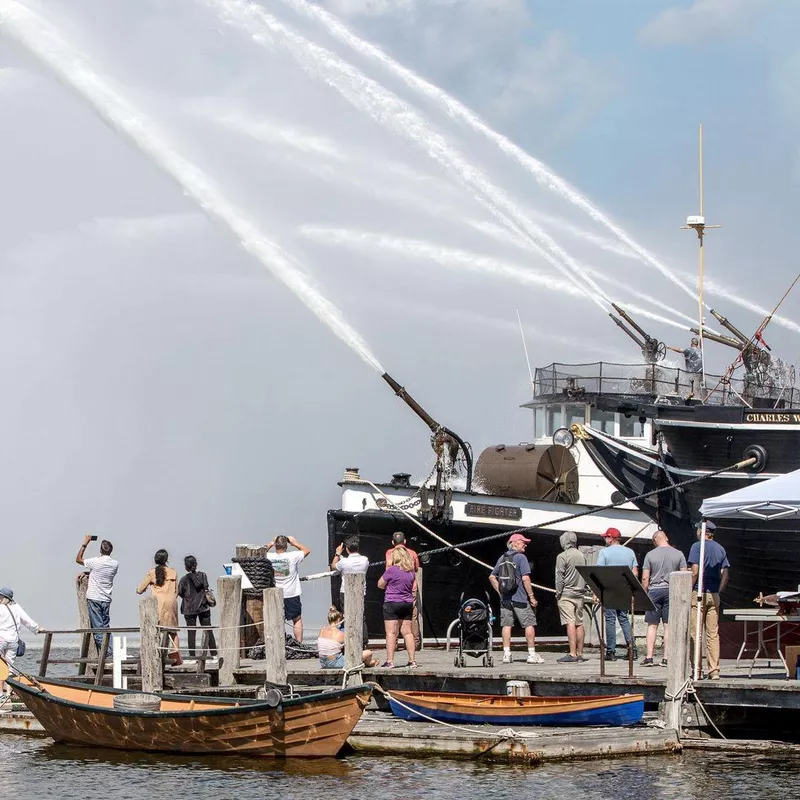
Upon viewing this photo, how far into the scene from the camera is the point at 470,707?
1770 cm

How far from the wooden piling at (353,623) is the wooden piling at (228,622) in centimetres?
185

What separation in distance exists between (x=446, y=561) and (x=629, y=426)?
18.6ft

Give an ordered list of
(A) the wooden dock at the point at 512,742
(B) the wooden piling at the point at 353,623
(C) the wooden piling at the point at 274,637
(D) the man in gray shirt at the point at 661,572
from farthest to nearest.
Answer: (B) the wooden piling at the point at 353,623
(D) the man in gray shirt at the point at 661,572
(C) the wooden piling at the point at 274,637
(A) the wooden dock at the point at 512,742

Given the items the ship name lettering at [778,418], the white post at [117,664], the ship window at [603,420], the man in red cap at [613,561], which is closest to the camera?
the man in red cap at [613,561]

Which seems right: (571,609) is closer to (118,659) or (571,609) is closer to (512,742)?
(512,742)

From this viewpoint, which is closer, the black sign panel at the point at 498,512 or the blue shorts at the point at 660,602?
the blue shorts at the point at 660,602

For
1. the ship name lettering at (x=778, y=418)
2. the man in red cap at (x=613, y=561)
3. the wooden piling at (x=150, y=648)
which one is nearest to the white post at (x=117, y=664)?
the wooden piling at (x=150, y=648)

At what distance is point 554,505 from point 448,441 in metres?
2.72

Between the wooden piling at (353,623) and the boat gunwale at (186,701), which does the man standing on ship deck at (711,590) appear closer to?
the wooden piling at (353,623)

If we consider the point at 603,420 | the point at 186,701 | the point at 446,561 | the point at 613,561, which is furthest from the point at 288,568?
the point at 603,420

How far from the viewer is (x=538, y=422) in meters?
34.1

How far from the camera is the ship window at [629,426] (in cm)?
3247

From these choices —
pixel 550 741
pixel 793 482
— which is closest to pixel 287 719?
pixel 550 741

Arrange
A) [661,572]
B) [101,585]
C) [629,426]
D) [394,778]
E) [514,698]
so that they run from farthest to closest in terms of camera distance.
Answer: [629,426] < [101,585] < [661,572] < [514,698] < [394,778]
